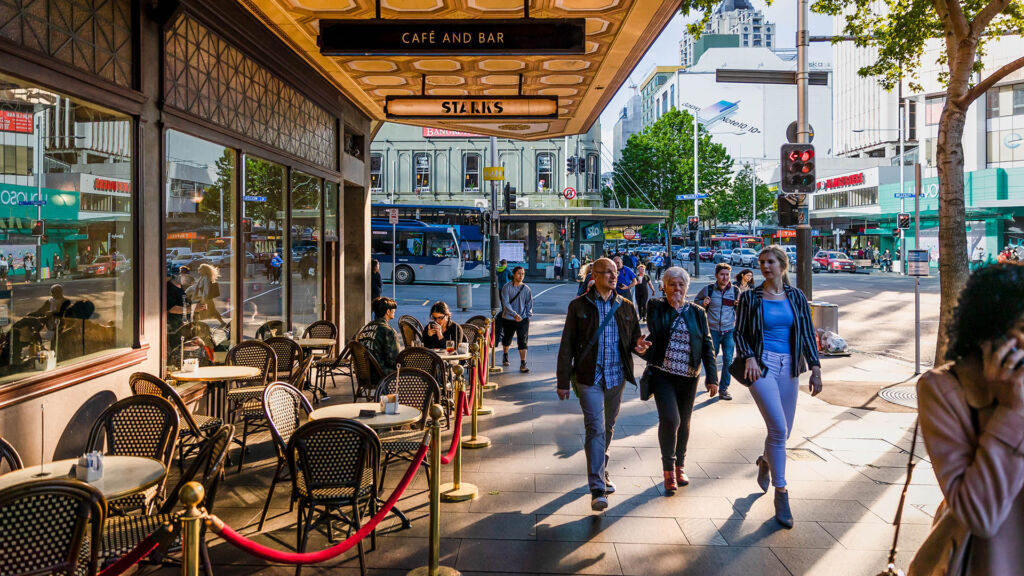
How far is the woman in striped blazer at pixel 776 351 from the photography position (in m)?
5.83

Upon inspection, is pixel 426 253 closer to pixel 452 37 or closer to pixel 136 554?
pixel 452 37

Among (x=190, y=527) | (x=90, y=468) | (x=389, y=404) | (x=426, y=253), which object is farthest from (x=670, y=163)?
(x=190, y=527)

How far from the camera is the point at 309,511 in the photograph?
16.2 feet

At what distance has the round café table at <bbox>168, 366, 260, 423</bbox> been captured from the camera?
24.4 ft

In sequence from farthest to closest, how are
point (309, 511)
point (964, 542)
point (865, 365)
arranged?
point (865, 365)
point (309, 511)
point (964, 542)

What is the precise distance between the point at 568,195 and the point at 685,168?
1414 cm

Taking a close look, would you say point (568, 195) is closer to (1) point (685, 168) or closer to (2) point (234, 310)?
(1) point (685, 168)

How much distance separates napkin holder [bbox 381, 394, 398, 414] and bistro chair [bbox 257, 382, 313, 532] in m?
0.58

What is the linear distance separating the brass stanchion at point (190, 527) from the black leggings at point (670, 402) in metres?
4.12

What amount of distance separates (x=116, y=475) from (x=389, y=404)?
7.03 feet

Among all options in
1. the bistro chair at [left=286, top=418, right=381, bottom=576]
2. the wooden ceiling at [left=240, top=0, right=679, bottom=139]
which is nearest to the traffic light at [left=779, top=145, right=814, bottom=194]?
the wooden ceiling at [left=240, top=0, right=679, bottom=139]

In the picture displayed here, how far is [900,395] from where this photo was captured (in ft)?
35.7

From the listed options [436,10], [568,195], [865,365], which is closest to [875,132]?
[568,195]

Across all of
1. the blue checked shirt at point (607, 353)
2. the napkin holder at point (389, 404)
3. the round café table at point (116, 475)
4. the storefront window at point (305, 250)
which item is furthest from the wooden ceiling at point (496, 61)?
the round café table at point (116, 475)
